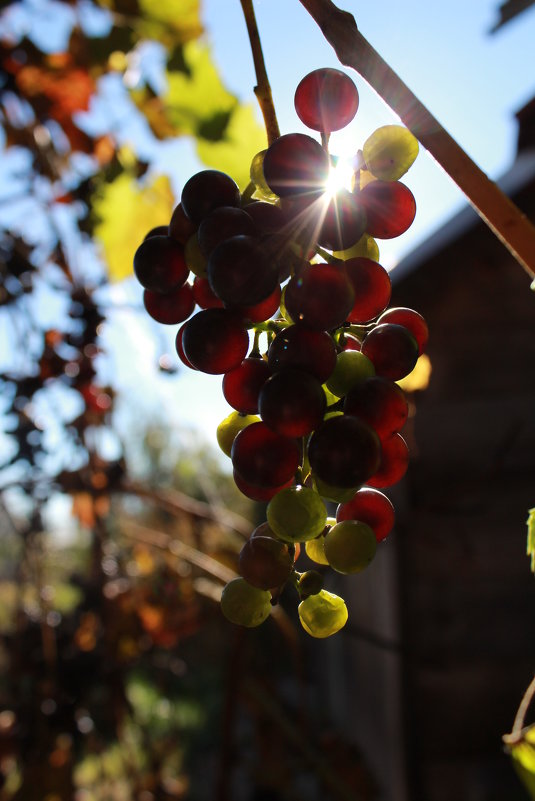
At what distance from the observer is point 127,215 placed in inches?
54.8

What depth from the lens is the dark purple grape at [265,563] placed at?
0.43 m

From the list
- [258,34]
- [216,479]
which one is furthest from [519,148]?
[216,479]

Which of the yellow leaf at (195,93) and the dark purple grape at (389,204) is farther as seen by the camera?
the yellow leaf at (195,93)

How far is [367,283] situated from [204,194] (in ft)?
0.47

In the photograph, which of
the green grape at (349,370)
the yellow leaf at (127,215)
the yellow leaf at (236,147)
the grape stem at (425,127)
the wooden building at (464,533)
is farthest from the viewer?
the wooden building at (464,533)

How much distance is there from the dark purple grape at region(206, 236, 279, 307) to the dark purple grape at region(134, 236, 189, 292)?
8cm

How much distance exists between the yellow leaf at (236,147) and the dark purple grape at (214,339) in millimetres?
669

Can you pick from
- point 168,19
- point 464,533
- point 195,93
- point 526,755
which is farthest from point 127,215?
point 464,533

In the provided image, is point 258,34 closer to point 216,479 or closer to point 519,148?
point 519,148

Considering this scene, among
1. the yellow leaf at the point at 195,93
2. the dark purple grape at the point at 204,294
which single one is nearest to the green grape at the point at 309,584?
the dark purple grape at the point at 204,294

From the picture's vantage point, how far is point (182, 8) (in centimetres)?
140

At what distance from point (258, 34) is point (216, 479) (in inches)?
440

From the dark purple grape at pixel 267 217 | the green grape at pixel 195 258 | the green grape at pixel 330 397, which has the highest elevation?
the green grape at pixel 195 258

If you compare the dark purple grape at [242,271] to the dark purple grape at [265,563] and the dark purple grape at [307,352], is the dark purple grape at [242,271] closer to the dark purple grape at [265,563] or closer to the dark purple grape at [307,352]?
the dark purple grape at [307,352]
